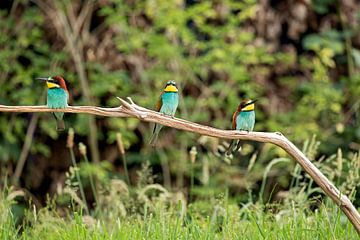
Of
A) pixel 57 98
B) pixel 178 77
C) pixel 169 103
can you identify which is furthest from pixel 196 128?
pixel 178 77

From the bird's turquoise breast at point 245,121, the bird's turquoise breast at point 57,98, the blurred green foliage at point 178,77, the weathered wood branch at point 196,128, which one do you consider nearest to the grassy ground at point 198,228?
the weathered wood branch at point 196,128

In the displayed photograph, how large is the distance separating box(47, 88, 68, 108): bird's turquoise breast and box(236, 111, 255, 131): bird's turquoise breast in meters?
0.57

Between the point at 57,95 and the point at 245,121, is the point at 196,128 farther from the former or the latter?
the point at 57,95

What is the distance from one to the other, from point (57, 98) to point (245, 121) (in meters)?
0.62

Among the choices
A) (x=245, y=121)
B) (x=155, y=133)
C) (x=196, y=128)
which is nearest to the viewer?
(x=196, y=128)

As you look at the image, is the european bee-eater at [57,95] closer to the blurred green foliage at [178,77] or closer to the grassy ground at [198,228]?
the grassy ground at [198,228]

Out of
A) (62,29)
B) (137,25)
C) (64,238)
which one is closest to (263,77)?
(137,25)

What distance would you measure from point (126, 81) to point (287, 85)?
1.28m

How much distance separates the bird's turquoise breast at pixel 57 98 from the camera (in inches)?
101

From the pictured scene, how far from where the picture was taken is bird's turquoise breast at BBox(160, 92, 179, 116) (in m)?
2.62

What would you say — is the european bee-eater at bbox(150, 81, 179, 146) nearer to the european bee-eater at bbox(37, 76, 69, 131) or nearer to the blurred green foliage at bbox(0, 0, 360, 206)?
the european bee-eater at bbox(37, 76, 69, 131)

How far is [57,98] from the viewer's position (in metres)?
2.58

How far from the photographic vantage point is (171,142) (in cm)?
580

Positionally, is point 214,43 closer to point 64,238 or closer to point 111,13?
point 111,13
